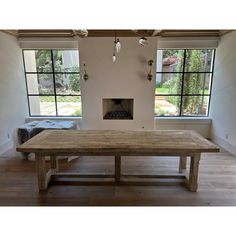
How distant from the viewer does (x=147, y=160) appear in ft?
11.6

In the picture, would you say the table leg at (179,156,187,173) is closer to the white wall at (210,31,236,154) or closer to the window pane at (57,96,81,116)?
the white wall at (210,31,236,154)

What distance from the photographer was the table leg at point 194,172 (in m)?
2.45

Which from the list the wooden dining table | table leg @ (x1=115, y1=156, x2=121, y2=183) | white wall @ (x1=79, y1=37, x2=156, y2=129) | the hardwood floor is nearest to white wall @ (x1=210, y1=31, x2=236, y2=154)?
the hardwood floor

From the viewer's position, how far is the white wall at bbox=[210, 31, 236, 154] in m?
3.87

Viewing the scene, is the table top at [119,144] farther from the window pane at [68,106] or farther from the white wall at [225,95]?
the window pane at [68,106]

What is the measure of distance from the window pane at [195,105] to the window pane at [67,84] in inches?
109

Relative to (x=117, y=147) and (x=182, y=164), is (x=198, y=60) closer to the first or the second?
(x=182, y=164)

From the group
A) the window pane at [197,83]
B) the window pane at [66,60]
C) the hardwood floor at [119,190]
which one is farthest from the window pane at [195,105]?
the window pane at [66,60]

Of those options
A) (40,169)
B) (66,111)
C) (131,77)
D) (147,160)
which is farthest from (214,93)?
(40,169)

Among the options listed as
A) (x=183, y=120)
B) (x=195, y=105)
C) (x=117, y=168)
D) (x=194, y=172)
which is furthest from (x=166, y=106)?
(x=117, y=168)

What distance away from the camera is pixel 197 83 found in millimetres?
4777

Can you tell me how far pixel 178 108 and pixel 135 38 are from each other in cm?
204
